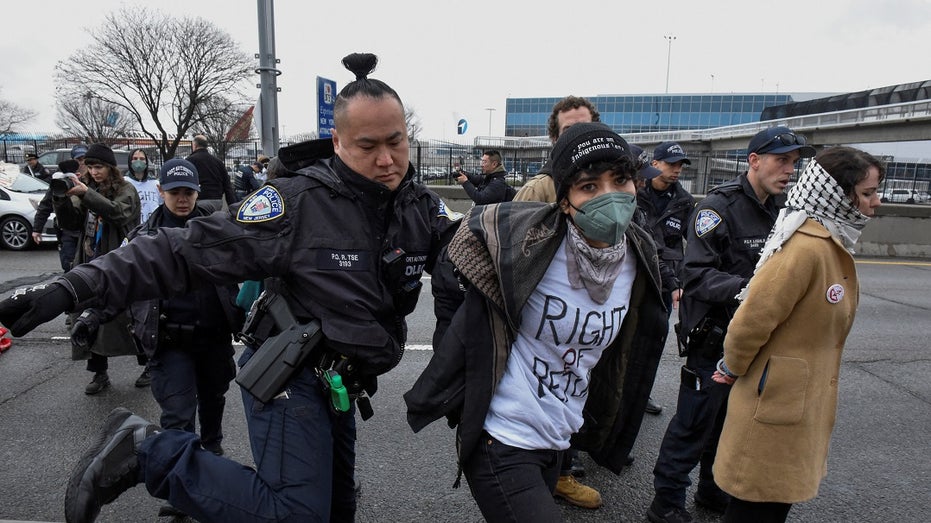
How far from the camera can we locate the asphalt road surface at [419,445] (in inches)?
122

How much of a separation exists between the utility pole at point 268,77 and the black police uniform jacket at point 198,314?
676cm

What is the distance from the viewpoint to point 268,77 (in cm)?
940

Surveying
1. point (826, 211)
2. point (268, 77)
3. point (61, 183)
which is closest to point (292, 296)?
point (826, 211)

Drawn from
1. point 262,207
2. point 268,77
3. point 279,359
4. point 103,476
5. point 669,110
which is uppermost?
point 669,110

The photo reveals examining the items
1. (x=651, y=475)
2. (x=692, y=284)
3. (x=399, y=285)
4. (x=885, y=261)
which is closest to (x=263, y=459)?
(x=399, y=285)

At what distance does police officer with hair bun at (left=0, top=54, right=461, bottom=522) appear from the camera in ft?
6.05

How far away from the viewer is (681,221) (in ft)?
14.4

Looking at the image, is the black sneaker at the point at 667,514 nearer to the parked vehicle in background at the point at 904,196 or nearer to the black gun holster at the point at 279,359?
the black gun holster at the point at 279,359

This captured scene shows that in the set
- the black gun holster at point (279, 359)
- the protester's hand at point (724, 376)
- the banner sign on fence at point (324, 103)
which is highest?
the banner sign on fence at point (324, 103)

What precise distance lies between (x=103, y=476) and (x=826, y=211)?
107 inches

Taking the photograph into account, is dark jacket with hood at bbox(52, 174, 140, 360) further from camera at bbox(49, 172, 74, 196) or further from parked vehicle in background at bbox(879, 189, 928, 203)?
parked vehicle in background at bbox(879, 189, 928, 203)

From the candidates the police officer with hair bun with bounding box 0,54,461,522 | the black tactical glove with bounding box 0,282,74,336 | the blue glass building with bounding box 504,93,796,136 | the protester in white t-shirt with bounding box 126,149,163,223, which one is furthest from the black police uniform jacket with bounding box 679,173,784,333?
the blue glass building with bounding box 504,93,796,136

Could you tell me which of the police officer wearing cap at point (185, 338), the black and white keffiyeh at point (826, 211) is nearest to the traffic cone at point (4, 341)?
the police officer wearing cap at point (185, 338)

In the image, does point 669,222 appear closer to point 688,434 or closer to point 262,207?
point 688,434
